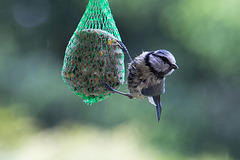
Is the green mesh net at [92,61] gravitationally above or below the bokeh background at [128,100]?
above

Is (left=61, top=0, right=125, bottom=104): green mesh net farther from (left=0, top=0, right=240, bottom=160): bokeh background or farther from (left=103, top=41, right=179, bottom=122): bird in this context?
(left=0, top=0, right=240, bottom=160): bokeh background

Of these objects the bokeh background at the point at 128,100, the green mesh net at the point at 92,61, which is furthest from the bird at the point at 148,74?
the bokeh background at the point at 128,100

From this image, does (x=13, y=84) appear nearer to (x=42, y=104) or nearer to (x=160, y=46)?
(x=42, y=104)

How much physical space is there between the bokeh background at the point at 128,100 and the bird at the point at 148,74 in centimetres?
203

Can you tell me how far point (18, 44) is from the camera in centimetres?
422

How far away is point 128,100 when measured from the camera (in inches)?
159

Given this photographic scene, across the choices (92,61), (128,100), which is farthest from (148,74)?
(128,100)

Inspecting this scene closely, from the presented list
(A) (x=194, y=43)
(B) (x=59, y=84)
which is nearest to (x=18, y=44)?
(B) (x=59, y=84)

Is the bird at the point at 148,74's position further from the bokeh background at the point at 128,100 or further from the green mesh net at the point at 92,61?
the bokeh background at the point at 128,100

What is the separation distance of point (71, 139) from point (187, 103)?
155 centimetres

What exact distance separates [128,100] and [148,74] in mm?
2253

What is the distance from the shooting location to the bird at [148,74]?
1.73m

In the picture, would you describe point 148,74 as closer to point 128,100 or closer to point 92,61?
point 92,61

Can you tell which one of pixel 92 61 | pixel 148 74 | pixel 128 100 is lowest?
pixel 128 100
